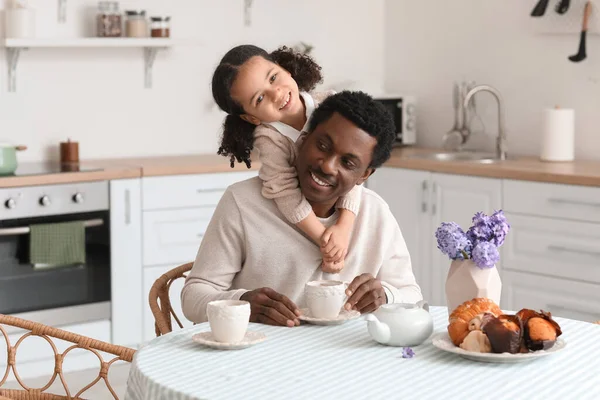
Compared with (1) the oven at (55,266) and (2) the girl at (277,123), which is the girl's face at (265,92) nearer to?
(2) the girl at (277,123)

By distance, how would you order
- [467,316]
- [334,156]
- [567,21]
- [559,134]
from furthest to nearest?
[567,21]
[559,134]
[334,156]
[467,316]

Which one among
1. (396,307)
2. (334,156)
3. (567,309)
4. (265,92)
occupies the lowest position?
(567,309)

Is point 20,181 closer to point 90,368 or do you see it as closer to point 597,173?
point 90,368

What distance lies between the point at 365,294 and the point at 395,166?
240cm

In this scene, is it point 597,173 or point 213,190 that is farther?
point 213,190

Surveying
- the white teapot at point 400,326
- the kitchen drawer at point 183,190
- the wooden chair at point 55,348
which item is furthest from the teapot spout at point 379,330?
the kitchen drawer at point 183,190

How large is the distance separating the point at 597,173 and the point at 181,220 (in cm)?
166

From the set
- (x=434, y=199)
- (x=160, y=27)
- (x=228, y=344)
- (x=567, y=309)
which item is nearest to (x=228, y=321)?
(x=228, y=344)

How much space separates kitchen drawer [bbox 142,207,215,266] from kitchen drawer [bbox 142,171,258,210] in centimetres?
3

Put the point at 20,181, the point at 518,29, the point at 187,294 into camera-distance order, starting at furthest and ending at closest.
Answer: the point at 518,29
the point at 20,181
the point at 187,294

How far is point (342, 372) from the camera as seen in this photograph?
1.70 meters

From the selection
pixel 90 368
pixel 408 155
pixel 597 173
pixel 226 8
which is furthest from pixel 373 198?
pixel 226 8

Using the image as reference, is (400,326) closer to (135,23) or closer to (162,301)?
(162,301)

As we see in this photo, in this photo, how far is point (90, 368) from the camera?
398 cm
